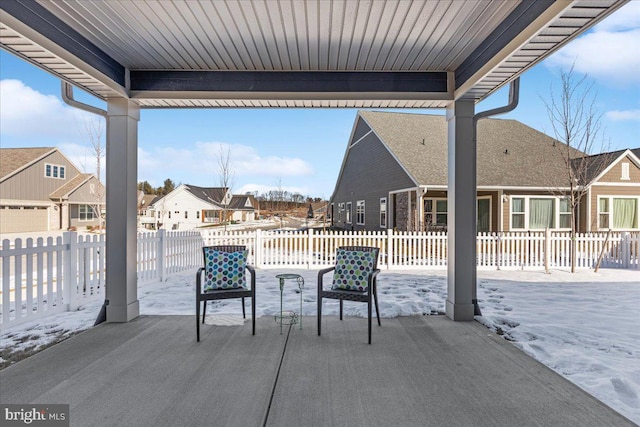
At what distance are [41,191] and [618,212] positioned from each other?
30.2m

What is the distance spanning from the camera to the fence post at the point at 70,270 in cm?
490

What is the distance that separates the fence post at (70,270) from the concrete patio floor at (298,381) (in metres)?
1.18

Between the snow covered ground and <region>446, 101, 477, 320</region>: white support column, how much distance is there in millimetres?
396

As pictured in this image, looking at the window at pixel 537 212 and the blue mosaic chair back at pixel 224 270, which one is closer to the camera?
the blue mosaic chair back at pixel 224 270

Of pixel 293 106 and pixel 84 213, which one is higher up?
pixel 293 106

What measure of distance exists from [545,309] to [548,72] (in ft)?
29.2

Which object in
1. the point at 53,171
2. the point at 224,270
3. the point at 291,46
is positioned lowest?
the point at 224,270

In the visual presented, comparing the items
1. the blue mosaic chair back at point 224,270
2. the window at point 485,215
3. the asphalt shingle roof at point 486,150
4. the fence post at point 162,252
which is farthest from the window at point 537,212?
the blue mosaic chair back at point 224,270

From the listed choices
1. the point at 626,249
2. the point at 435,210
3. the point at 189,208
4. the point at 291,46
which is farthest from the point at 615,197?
the point at 189,208

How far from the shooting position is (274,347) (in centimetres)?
365

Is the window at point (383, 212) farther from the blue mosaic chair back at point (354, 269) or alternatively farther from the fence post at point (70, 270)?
the fence post at point (70, 270)

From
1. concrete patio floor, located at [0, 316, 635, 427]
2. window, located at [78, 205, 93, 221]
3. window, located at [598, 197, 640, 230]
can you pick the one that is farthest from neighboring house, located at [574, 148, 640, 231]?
window, located at [78, 205, 93, 221]

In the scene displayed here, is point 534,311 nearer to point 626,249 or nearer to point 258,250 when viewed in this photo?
point 258,250

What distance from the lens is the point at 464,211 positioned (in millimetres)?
4715
